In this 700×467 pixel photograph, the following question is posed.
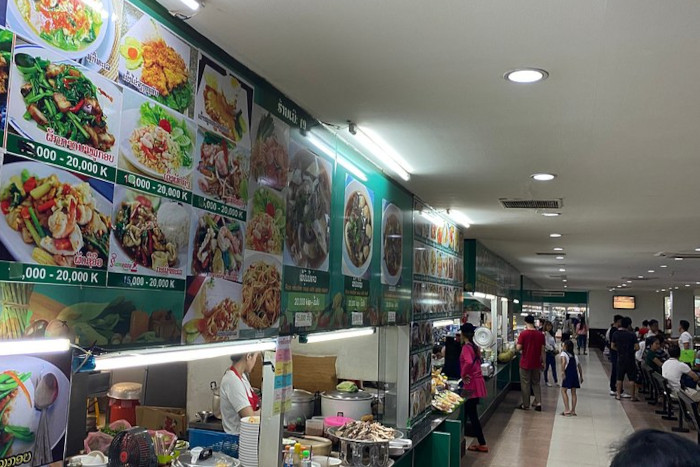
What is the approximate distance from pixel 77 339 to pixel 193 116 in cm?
104

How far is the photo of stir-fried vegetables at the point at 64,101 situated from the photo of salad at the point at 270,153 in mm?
1011

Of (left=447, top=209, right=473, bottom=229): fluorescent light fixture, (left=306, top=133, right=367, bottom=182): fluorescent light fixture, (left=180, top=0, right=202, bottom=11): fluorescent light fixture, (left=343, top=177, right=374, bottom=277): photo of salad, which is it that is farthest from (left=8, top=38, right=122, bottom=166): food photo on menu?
(left=447, top=209, right=473, bottom=229): fluorescent light fixture

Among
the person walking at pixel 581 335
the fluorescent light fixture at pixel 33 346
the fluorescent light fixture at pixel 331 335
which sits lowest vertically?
the person walking at pixel 581 335

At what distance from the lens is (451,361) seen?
31.3 feet

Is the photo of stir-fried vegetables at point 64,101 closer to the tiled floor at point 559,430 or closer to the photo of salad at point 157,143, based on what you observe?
the photo of salad at point 157,143

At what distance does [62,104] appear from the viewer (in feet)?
5.99

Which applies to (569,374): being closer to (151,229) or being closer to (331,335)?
(331,335)

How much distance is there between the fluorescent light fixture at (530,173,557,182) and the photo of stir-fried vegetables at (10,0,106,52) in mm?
4020

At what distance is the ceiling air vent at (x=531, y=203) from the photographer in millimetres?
6406

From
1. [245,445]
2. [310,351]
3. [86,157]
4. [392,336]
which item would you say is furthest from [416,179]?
[86,157]

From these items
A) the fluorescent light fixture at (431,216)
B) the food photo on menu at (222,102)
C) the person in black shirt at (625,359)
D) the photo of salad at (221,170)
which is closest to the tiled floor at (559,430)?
the person in black shirt at (625,359)

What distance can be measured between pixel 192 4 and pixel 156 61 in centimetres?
26

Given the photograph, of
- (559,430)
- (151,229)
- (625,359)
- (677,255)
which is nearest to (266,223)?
(151,229)

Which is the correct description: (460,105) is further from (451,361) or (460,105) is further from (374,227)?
(451,361)
